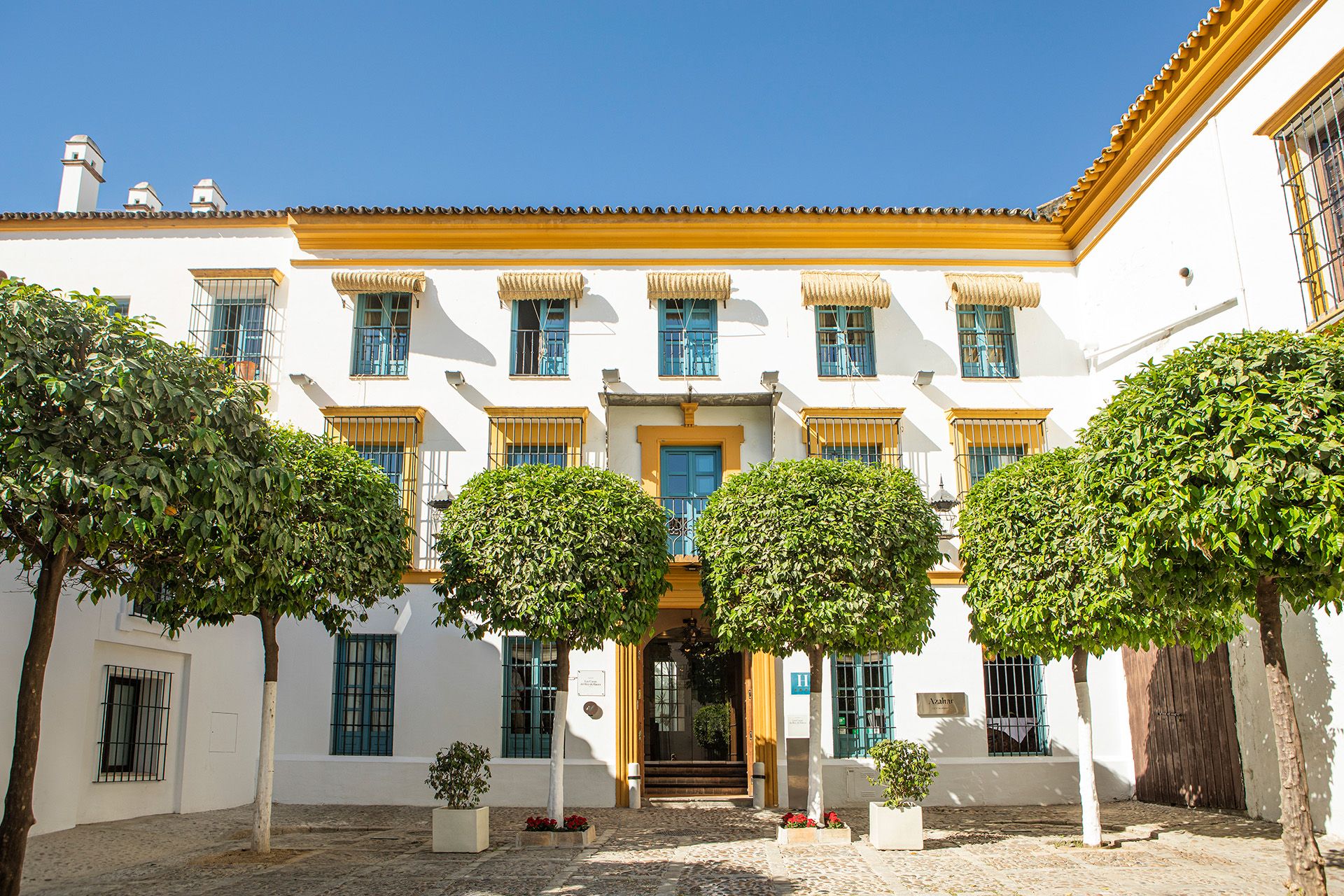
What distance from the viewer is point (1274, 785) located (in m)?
10.5

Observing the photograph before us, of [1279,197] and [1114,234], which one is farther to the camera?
[1114,234]

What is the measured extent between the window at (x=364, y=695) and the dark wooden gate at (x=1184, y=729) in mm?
9585

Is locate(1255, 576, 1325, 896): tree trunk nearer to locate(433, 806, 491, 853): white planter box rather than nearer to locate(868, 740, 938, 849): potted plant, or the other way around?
locate(868, 740, 938, 849): potted plant

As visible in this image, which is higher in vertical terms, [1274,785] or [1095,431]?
[1095,431]

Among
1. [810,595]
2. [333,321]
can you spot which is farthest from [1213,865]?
[333,321]

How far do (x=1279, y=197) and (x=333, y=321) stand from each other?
40.1ft

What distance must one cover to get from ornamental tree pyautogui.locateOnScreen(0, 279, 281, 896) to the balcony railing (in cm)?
697

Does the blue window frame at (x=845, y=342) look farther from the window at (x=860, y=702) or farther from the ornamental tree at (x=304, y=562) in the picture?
the ornamental tree at (x=304, y=562)

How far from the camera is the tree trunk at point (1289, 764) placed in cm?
614

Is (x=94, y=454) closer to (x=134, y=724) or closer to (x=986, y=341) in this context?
(x=134, y=724)

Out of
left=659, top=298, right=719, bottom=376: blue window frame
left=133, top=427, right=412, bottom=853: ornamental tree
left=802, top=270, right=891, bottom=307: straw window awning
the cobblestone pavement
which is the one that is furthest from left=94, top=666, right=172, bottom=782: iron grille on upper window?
left=802, top=270, right=891, bottom=307: straw window awning

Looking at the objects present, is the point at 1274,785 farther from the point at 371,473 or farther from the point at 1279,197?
the point at 371,473

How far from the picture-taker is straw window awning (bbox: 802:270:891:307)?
1443 cm

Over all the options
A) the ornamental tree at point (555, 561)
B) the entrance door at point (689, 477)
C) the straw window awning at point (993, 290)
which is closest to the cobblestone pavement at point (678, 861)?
the ornamental tree at point (555, 561)
